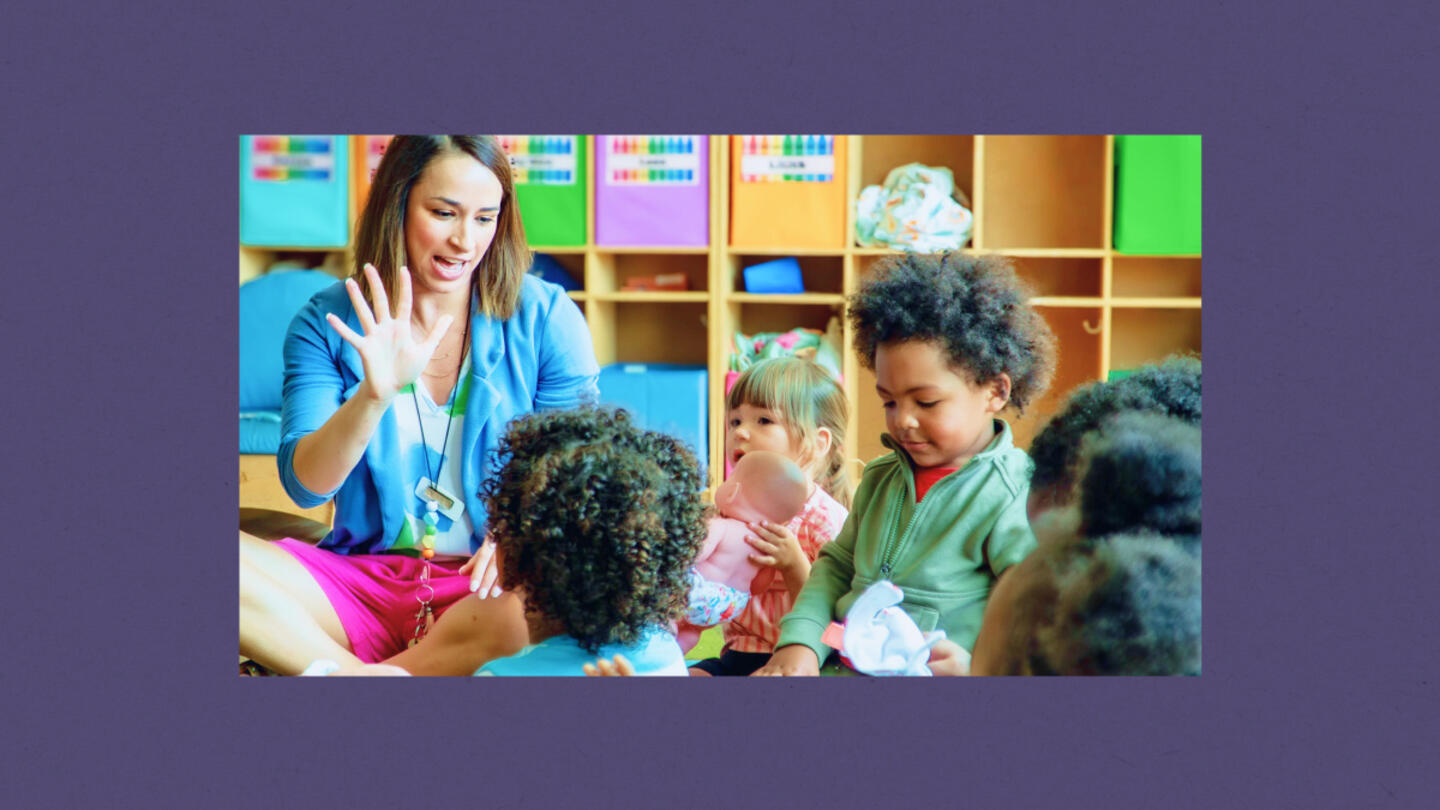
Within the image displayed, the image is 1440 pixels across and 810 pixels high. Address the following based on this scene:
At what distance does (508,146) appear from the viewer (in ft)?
8.70

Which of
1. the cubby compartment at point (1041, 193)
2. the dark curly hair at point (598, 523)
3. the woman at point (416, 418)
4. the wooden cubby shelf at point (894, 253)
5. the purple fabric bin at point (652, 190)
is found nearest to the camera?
the dark curly hair at point (598, 523)

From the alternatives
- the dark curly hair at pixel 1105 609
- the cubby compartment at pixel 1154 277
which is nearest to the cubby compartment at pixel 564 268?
the cubby compartment at pixel 1154 277

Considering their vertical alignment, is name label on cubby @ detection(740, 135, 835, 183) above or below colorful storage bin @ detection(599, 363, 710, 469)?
above

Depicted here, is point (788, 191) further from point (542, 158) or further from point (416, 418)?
point (416, 418)

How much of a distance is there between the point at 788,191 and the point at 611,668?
1.26 m

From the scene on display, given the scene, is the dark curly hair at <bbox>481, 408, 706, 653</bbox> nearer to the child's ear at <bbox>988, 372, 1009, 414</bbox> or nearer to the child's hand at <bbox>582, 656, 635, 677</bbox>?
the child's hand at <bbox>582, 656, 635, 677</bbox>

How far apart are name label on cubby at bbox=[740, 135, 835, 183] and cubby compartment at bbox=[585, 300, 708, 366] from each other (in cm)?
32

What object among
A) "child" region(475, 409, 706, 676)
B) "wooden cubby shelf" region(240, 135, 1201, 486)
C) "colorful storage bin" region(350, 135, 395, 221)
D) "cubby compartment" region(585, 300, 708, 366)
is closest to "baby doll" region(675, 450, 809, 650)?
"wooden cubby shelf" region(240, 135, 1201, 486)

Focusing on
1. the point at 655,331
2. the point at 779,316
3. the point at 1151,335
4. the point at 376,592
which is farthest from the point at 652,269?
the point at 1151,335

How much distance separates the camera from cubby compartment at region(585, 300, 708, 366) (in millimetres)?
3055

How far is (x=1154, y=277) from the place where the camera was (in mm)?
2715

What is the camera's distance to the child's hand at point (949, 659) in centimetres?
230

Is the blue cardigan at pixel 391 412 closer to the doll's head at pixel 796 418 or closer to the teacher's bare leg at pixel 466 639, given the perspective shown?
the teacher's bare leg at pixel 466 639

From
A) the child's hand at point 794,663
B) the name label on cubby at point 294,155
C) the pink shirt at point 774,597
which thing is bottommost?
the child's hand at point 794,663
